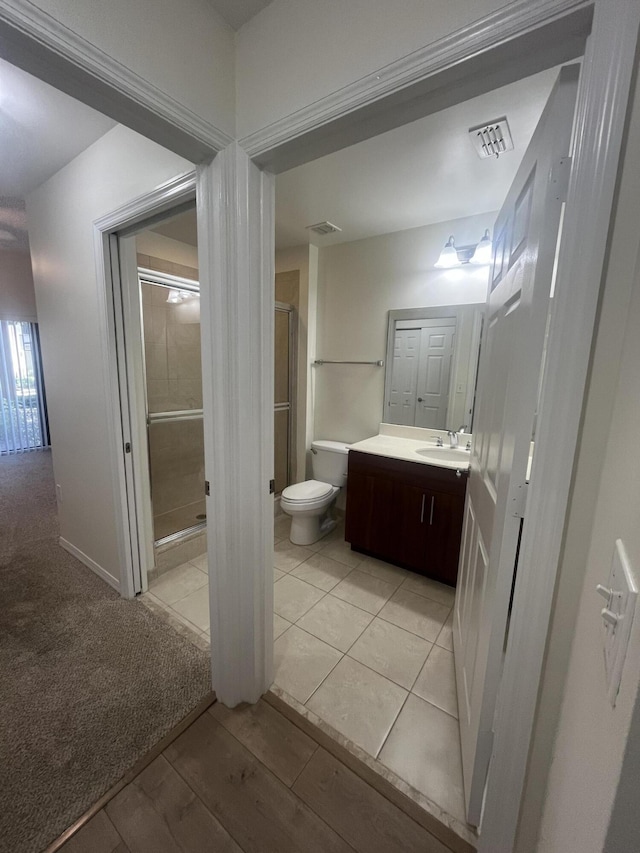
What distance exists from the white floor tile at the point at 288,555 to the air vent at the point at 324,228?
2409 mm

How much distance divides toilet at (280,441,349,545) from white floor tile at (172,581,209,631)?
772mm

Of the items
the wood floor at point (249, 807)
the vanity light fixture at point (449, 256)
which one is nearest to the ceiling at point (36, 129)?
the vanity light fixture at point (449, 256)

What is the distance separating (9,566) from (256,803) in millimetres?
2274

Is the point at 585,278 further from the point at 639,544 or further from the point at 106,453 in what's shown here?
the point at 106,453

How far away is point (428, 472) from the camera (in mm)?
2049

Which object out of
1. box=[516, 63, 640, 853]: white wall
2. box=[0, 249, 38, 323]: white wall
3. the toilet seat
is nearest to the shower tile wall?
the toilet seat

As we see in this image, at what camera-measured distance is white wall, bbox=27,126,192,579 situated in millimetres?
1563

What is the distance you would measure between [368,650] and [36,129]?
2.93 m

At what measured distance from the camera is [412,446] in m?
2.47

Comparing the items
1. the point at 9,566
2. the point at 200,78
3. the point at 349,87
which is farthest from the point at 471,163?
the point at 9,566

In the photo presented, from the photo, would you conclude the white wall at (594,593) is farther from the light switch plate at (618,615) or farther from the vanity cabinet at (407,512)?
the vanity cabinet at (407,512)

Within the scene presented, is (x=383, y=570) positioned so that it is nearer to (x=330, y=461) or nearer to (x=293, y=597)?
(x=293, y=597)

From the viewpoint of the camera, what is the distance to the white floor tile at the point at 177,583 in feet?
6.76

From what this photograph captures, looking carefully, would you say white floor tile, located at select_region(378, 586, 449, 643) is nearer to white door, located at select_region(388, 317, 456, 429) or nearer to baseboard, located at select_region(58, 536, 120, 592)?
white door, located at select_region(388, 317, 456, 429)
